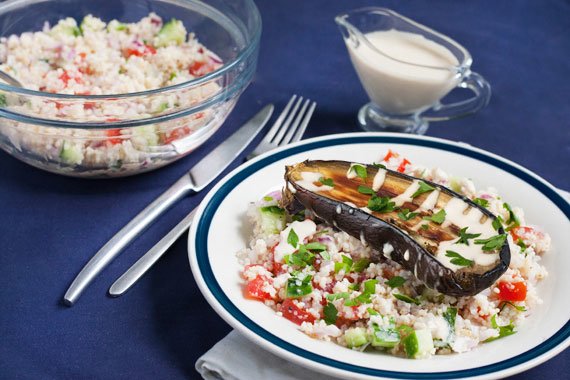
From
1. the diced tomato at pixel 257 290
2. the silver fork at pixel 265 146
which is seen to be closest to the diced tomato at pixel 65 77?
the silver fork at pixel 265 146

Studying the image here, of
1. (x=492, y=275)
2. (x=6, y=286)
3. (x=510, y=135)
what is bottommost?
(x=6, y=286)

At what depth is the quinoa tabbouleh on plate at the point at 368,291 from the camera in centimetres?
210

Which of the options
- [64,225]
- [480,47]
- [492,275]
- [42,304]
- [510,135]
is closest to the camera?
[492,275]

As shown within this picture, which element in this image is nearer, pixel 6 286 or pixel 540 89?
pixel 6 286

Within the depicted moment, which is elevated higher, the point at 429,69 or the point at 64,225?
the point at 429,69

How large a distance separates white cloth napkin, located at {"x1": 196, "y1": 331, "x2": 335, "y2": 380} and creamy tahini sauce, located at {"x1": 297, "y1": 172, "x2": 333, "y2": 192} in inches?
21.5

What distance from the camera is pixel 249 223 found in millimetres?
2533

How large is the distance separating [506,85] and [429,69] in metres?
0.73

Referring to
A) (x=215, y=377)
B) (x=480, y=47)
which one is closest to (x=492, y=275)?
(x=215, y=377)

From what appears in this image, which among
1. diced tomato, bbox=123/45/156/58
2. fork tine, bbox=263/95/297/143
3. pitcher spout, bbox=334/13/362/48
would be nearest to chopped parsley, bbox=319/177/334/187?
fork tine, bbox=263/95/297/143

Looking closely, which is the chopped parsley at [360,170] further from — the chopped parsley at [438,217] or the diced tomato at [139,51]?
Result: the diced tomato at [139,51]

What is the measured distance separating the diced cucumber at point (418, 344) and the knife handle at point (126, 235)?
1035 mm

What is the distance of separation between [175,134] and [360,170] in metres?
0.73

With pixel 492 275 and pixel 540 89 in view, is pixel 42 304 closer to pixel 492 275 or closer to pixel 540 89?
pixel 492 275
